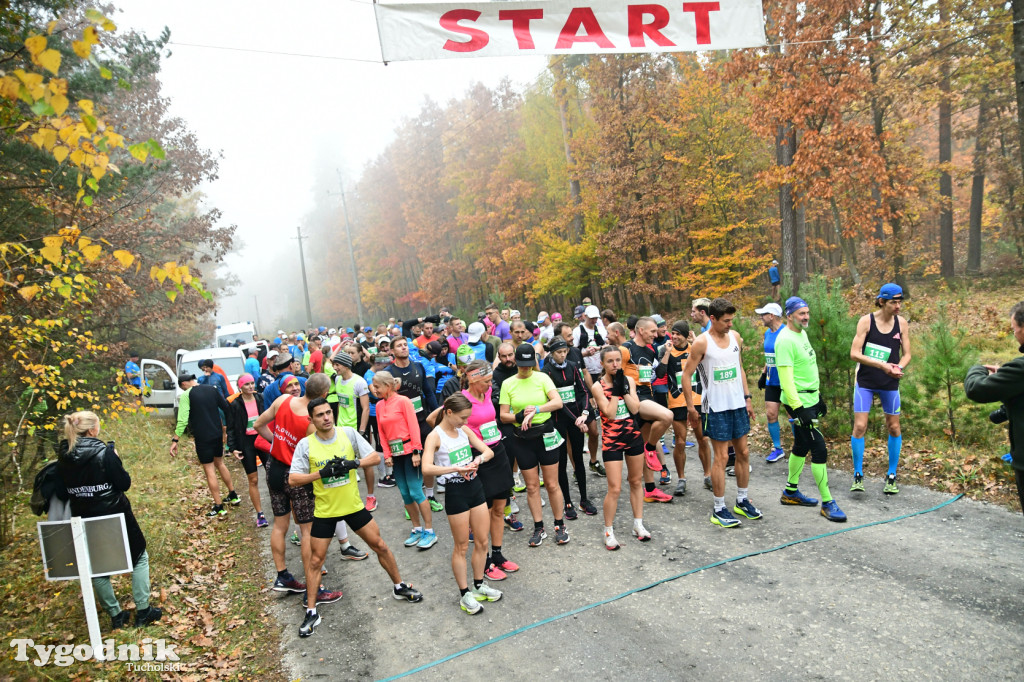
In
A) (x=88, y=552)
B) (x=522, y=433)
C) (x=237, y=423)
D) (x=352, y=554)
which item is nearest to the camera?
(x=88, y=552)

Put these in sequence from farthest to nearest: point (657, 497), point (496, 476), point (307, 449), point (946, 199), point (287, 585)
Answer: point (946, 199), point (657, 497), point (287, 585), point (496, 476), point (307, 449)

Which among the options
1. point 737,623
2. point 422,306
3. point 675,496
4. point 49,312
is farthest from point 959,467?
point 422,306

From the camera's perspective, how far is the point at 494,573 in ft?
18.0

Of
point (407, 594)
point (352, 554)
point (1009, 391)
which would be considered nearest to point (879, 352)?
point (1009, 391)

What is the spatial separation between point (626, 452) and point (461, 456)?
5.68 ft

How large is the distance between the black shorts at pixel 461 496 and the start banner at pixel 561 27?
150 inches

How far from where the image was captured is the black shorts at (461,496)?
486 centimetres

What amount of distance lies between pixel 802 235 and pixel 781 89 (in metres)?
5.66

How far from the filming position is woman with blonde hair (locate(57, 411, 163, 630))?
4.95 m

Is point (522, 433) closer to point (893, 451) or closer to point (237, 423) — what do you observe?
point (893, 451)

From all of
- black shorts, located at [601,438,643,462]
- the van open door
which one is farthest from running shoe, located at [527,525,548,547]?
the van open door

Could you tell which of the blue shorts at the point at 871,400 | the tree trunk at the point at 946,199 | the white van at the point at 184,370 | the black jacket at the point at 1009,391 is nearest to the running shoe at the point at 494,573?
the black jacket at the point at 1009,391

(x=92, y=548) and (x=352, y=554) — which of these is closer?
(x=92, y=548)

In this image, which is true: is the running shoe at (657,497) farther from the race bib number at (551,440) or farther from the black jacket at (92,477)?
the black jacket at (92,477)
